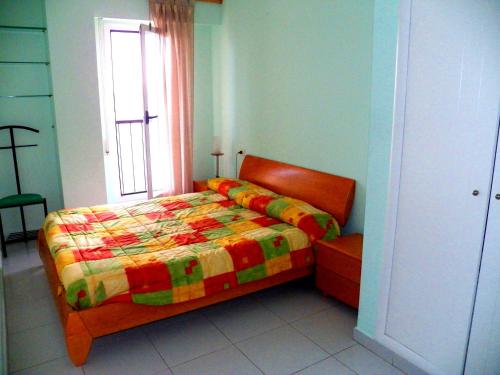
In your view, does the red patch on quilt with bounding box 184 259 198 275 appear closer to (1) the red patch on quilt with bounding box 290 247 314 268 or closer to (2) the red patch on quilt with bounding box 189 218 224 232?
(2) the red patch on quilt with bounding box 189 218 224 232

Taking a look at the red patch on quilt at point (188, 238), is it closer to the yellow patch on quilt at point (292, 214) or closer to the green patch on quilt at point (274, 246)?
the green patch on quilt at point (274, 246)

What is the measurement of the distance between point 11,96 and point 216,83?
2.40m

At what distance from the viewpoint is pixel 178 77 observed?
4.84m

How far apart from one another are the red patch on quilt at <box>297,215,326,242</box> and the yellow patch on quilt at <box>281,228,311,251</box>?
0.14ft

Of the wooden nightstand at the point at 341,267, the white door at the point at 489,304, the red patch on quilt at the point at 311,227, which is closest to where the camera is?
the white door at the point at 489,304

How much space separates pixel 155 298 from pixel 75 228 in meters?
1.17

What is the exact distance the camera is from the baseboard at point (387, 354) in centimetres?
224

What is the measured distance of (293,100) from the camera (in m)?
3.92

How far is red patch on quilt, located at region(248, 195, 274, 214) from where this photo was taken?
3.61 meters

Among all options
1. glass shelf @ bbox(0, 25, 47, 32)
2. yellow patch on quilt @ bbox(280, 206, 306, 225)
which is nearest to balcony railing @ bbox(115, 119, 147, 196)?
glass shelf @ bbox(0, 25, 47, 32)

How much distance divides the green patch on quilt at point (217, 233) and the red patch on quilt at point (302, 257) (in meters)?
0.53

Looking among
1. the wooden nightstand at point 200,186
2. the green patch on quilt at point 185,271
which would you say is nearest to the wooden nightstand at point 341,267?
the green patch on quilt at point 185,271

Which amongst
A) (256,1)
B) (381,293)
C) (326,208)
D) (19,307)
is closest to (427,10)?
(381,293)

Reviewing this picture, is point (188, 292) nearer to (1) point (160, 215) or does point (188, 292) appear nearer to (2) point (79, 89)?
(1) point (160, 215)
